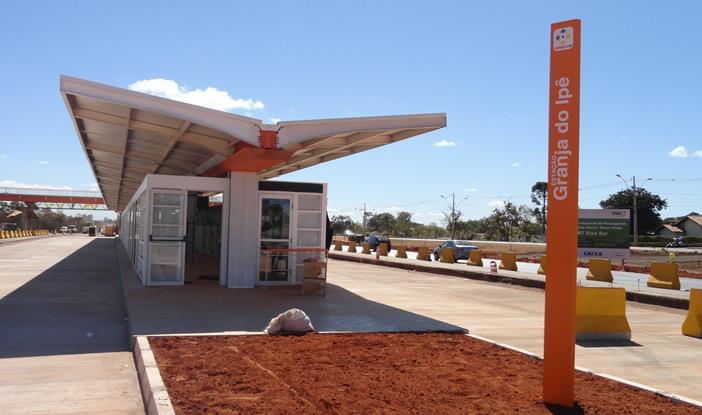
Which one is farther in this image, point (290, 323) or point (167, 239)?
point (167, 239)

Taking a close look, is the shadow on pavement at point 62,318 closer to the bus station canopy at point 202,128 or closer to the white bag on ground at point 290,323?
the white bag on ground at point 290,323

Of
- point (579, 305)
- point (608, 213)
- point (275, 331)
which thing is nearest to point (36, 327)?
point (275, 331)

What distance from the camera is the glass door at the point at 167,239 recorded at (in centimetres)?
1450

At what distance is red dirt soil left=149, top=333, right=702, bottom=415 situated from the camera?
5.12 m

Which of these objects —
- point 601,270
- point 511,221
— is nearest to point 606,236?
point 601,270

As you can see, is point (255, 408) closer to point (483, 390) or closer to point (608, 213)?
point (483, 390)

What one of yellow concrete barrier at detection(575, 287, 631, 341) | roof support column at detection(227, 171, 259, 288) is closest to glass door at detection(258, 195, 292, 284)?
roof support column at detection(227, 171, 259, 288)

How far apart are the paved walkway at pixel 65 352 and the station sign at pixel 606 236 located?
14.2 meters

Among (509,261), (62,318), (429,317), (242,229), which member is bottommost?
(62,318)

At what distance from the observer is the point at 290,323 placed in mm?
8500

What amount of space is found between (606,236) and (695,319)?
29.7ft

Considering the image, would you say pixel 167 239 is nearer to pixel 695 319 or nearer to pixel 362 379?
pixel 362 379

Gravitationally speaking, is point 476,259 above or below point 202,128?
below

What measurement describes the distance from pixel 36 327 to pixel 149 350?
3.47 metres
